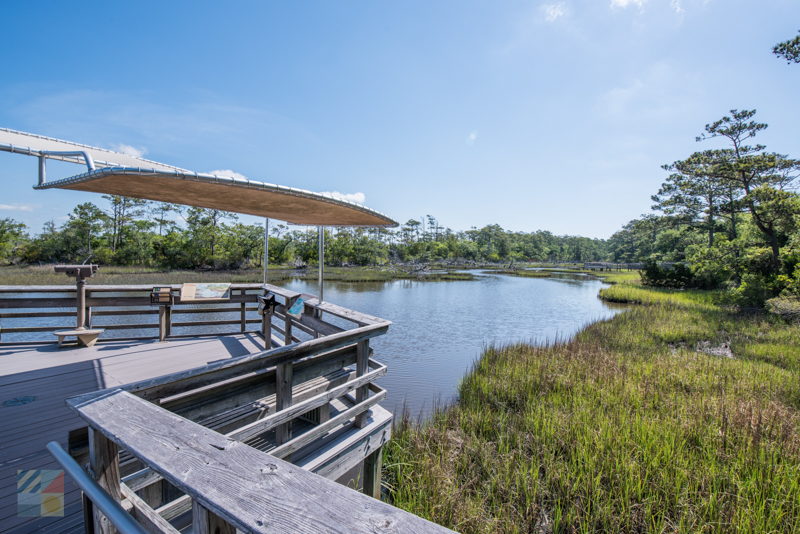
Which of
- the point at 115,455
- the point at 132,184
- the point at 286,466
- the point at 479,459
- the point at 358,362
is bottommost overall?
the point at 479,459

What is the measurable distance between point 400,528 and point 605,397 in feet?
18.3

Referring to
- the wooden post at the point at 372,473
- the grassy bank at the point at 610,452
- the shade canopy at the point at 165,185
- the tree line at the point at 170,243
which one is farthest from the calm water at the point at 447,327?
the tree line at the point at 170,243

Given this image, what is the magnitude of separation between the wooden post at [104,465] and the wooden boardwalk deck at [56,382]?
57cm

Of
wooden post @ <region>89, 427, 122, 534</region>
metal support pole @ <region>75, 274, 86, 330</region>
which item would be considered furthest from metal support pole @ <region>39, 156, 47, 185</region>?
wooden post @ <region>89, 427, 122, 534</region>

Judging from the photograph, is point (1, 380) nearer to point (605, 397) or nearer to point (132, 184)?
point (132, 184)

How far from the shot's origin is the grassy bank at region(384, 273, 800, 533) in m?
2.81

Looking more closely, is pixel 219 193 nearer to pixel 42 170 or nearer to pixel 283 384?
pixel 42 170

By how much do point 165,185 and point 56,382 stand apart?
2.75 metres

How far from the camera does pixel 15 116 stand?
10.4 metres

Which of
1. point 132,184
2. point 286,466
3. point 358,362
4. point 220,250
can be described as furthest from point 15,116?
point 220,250

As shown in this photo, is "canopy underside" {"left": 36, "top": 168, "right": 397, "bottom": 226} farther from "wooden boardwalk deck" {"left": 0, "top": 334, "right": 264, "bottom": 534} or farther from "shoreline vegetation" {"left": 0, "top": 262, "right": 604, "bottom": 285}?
"shoreline vegetation" {"left": 0, "top": 262, "right": 604, "bottom": 285}

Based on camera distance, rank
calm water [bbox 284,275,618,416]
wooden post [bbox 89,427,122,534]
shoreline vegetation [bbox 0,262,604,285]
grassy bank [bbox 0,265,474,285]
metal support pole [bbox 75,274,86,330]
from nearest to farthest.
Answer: wooden post [bbox 89,427,122,534], metal support pole [bbox 75,274,86,330], calm water [bbox 284,275,618,416], grassy bank [bbox 0,265,474,285], shoreline vegetation [bbox 0,262,604,285]

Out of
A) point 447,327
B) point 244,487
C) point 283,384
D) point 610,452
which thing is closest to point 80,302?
point 283,384

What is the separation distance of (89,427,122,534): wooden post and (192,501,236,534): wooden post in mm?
599
